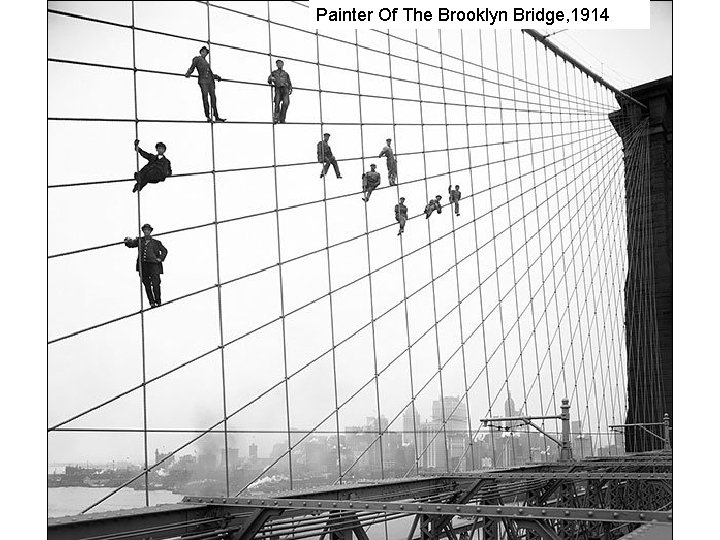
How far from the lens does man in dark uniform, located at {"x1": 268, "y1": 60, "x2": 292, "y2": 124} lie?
7863 millimetres

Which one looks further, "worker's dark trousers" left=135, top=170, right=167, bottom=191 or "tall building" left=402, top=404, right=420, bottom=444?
"tall building" left=402, top=404, right=420, bottom=444

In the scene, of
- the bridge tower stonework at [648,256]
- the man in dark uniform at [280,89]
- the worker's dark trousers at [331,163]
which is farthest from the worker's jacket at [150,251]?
the bridge tower stonework at [648,256]

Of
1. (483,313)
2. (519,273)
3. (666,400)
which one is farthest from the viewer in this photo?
(666,400)

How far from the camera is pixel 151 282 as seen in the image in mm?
6301

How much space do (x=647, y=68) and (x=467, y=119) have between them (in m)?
4.84

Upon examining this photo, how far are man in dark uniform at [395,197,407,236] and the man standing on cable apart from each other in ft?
1.03

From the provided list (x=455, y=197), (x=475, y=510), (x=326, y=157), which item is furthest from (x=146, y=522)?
(x=455, y=197)

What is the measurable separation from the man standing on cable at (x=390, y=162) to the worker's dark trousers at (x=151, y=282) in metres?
4.02

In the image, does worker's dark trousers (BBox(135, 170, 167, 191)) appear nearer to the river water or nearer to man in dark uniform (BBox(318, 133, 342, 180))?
the river water

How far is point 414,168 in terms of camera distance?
433 inches

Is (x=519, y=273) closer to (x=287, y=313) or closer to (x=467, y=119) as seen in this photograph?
(x=467, y=119)

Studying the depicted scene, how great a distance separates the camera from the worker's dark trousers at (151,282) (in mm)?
6234

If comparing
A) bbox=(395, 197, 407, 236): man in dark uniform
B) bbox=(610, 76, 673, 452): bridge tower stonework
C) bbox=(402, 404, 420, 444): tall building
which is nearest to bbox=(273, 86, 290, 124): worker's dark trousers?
bbox=(395, 197, 407, 236): man in dark uniform
